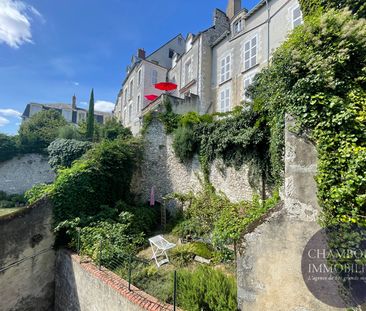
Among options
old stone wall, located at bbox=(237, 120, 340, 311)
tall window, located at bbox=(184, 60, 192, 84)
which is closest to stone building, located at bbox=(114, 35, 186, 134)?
tall window, located at bbox=(184, 60, 192, 84)

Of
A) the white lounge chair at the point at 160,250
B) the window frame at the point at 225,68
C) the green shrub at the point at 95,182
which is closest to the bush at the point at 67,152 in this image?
the green shrub at the point at 95,182

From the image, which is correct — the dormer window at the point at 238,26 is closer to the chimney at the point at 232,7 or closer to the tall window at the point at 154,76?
the chimney at the point at 232,7

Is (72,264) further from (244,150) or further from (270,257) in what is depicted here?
(244,150)

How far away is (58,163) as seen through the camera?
682 inches

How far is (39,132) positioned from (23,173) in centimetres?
472

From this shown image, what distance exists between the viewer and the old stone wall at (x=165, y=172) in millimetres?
9312

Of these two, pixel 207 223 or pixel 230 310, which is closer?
pixel 230 310

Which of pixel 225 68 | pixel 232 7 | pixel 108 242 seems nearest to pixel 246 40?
pixel 225 68

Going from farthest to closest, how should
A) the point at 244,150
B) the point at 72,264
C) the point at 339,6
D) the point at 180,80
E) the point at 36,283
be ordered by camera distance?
the point at 180,80
the point at 244,150
the point at 36,283
the point at 72,264
the point at 339,6

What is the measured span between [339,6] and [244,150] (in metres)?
4.81

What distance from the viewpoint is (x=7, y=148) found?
20766 mm

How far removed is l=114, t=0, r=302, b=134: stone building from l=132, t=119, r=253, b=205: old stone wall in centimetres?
198

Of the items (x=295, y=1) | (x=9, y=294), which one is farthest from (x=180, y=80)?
(x=9, y=294)

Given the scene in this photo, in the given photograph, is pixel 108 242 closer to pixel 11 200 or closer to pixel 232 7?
pixel 11 200
